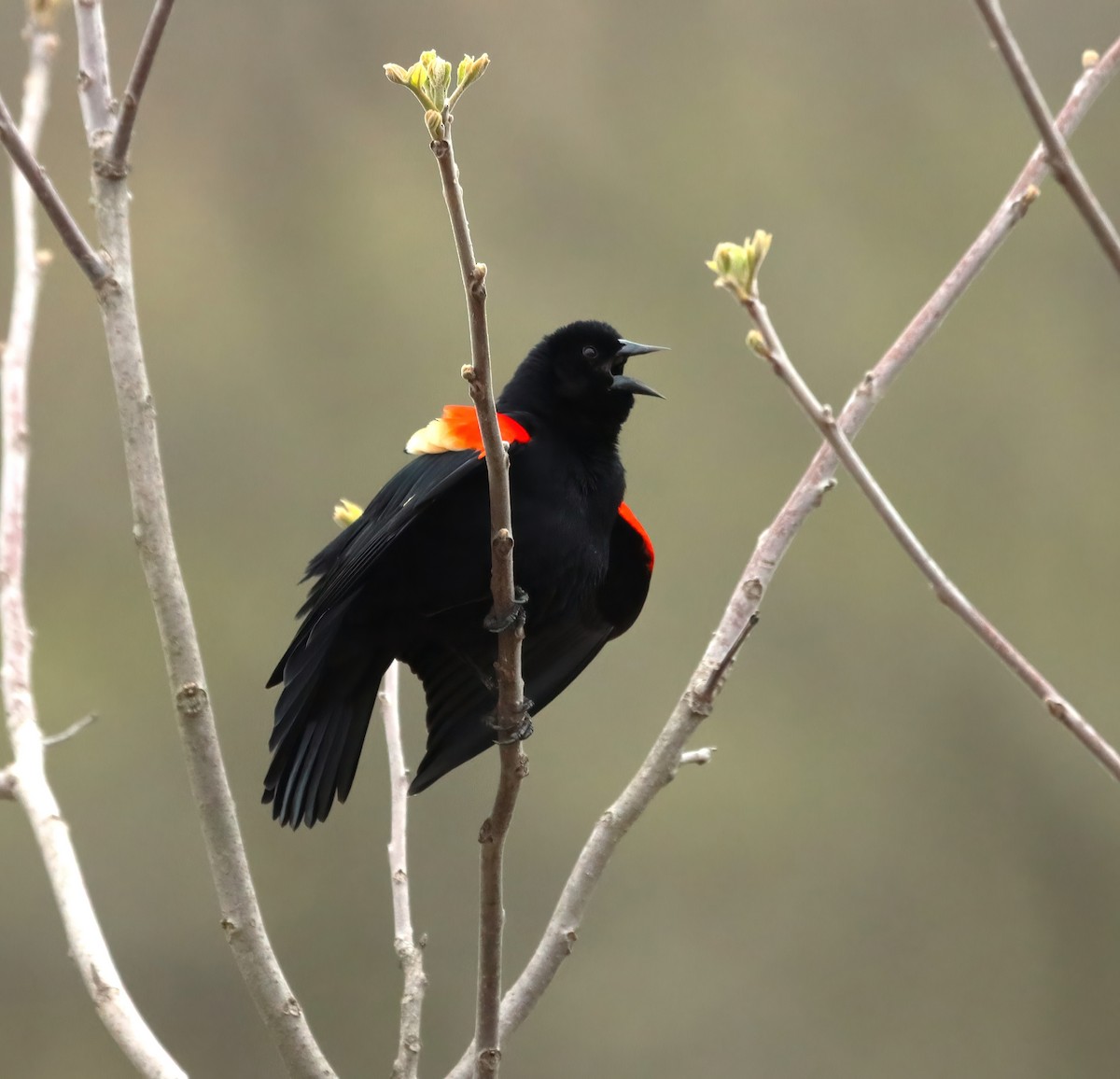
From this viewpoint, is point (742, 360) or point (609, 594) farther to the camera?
point (742, 360)

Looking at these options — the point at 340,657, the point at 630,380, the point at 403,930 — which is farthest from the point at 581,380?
the point at 403,930

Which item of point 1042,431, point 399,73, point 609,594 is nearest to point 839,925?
point 1042,431

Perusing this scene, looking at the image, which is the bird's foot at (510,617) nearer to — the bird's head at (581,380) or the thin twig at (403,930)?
the thin twig at (403,930)

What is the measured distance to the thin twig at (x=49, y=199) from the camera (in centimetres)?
166

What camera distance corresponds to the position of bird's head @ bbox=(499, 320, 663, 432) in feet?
9.27

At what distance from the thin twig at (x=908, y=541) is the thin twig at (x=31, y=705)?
897 millimetres

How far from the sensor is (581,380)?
113 inches

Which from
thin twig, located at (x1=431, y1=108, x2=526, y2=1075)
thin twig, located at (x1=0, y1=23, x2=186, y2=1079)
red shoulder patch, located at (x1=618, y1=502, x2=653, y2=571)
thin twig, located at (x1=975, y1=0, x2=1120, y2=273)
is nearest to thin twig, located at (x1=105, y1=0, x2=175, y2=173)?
thin twig, located at (x1=0, y1=23, x2=186, y2=1079)

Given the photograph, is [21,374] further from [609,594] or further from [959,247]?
[959,247]

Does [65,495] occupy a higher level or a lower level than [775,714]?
higher

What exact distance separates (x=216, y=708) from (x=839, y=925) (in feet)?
12.0

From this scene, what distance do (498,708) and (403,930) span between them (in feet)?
1.11

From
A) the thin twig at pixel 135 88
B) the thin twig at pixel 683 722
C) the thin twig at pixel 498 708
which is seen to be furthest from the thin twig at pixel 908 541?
the thin twig at pixel 135 88

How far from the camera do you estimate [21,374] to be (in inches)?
89.0
